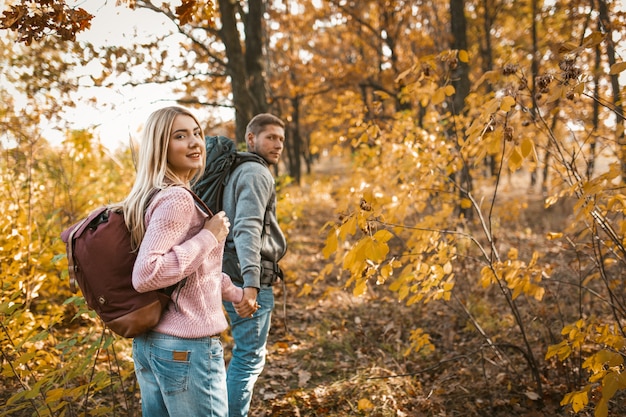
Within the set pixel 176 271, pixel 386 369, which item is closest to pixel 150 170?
pixel 176 271

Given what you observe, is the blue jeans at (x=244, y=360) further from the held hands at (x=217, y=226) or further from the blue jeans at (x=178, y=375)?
the held hands at (x=217, y=226)

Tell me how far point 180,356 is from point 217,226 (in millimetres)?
503

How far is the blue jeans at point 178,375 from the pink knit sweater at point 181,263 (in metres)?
0.05

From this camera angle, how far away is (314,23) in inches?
609

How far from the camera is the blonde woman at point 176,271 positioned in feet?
4.97

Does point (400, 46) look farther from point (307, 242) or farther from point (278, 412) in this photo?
point (278, 412)

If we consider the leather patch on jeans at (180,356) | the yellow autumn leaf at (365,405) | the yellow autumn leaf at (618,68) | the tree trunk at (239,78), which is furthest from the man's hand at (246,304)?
the tree trunk at (239,78)

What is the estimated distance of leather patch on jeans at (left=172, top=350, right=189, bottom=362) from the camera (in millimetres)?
1549

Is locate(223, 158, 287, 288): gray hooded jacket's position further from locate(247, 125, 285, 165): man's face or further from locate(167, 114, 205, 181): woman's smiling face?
locate(167, 114, 205, 181): woman's smiling face

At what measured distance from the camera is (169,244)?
1527 millimetres

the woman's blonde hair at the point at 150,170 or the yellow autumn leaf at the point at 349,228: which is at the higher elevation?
the woman's blonde hair at the point at 150,170

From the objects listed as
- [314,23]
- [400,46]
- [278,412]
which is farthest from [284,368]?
[314,23]

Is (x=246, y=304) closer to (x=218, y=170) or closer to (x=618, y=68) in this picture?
(x=218, y=170)

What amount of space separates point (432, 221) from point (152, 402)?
102 inches
